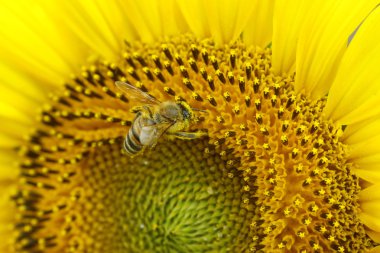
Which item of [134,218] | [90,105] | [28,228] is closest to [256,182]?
[134,218]

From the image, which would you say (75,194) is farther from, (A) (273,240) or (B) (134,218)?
(A) (273,240)

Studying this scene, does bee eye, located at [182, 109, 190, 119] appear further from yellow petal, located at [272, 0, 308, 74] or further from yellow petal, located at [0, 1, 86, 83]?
yellow petal, located at [0, 1, 86, 83]

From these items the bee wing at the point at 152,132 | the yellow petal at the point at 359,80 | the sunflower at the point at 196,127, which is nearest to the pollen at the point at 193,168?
the sunflower at the point at 196,127

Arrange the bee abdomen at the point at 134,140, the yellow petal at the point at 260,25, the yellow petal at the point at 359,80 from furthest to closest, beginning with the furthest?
the yellow petal at the point at 260,25, the bee abdomen at the point at 134,140, the yellow petal at the point at 359,80

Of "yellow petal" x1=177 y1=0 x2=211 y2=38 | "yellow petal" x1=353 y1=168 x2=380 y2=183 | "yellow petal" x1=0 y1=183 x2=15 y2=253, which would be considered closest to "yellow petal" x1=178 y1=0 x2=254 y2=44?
"yellow petal" x1=177 y1=0 x2=211 y2=38

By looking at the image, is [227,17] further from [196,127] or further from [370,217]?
[370,217]

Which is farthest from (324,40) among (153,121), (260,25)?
(153,121)

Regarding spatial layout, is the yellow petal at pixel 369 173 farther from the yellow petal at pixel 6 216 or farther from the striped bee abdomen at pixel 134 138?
the yellow petal at pixel 6 216

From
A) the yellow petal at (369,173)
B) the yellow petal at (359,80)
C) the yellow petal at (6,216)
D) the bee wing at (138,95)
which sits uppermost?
the yellow petal at (359,80)

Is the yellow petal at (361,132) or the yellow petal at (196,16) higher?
the yellow petal at (196,16)
